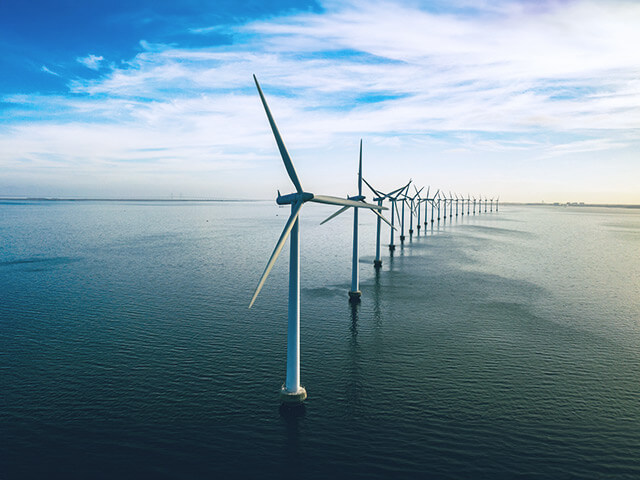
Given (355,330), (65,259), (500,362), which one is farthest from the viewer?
(65,259)

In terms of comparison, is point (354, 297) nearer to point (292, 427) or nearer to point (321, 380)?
point (321, 380)

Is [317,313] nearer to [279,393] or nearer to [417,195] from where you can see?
[279,393]

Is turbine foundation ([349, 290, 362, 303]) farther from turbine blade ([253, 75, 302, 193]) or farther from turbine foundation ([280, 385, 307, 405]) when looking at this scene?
turbine blade ([253, 75, 302, 193])

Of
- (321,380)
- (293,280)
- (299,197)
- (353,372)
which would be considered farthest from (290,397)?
(299,197)

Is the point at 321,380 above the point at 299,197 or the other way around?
the other way around

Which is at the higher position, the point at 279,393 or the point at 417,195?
the point at 417,195

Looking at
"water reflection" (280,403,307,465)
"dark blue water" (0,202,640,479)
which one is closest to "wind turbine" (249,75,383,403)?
"water reflection" (280,403,307,465)

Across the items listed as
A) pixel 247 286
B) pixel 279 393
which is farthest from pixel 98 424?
pixel 247 286

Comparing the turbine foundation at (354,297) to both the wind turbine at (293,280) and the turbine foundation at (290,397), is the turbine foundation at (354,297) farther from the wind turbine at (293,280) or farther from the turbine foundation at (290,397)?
the turbine foundation at (290,397)
